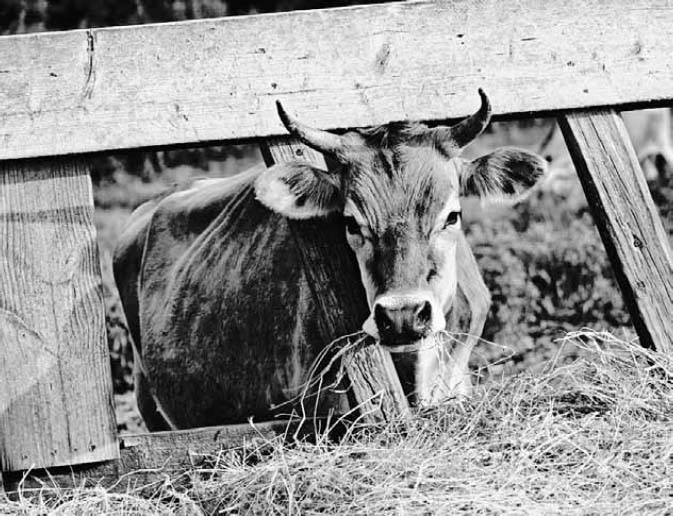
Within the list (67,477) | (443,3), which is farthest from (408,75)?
(67,477)

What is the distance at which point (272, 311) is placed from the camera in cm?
522

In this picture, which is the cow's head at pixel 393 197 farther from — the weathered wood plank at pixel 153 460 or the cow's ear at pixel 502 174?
the weathered wood plank at pixel 153 460

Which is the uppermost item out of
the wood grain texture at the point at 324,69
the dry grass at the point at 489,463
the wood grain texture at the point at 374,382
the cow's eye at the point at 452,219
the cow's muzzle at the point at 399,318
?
the wood grain texture at the point at 324,69

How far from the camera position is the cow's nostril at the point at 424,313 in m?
4.33

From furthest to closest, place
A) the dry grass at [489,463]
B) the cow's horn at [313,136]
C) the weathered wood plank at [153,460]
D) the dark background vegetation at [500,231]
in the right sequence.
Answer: the dark background vegetation at [500,231] < the weathered wood plank at [153,460] < the cow's horn at [313,136] < the dry grass at [489,463]

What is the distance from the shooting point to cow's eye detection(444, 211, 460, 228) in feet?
15.3

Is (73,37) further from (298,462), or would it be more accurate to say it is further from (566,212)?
(566,212)

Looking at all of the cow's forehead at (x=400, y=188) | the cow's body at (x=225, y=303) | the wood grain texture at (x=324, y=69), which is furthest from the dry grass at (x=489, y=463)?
the wood grain texture at (x=324, y=69)

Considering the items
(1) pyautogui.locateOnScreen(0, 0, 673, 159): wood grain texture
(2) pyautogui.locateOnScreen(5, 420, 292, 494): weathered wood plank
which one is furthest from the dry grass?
(1) pyautogui.locateOnScreen(0, 0, 673, 159): wood grain texture

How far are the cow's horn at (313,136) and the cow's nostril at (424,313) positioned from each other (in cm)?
65

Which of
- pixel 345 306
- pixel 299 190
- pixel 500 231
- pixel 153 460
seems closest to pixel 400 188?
pixel 299 190

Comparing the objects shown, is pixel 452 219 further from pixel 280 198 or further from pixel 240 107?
pixel 240 107

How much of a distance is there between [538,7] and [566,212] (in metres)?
5.79

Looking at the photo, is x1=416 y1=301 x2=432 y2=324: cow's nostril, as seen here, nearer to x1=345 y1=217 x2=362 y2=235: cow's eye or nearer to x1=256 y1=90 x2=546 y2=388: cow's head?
x1=256 y1=90 x2=546 y2=388: cow's head
